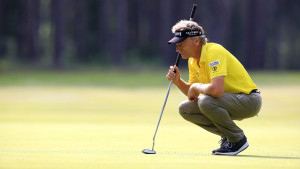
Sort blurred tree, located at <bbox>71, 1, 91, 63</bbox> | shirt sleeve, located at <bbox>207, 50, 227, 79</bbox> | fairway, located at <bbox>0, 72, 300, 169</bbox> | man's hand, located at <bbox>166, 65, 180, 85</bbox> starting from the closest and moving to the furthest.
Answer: fairway, located at <bbox>0, 72, 300, 169</bbox>, shirt sleeve, located at <bbox>207, 50, 227, 79</bbox>, man's hand, located at <bbox>166, 65, 180, 85</bbox>, blurred tree, located at <bbox>71, 1, 91, 63</bbox>

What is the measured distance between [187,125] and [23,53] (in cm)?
3031

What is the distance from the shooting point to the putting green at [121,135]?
20.4 feet

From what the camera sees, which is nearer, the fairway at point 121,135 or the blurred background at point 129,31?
the fairway at point 121,135

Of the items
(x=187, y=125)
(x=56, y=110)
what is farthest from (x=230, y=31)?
(x=187, y=125)

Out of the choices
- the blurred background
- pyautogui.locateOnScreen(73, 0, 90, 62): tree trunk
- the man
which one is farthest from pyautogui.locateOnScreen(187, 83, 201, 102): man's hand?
pyautogui.locateOnScreen(73, 0, 90, 62): tree trunk

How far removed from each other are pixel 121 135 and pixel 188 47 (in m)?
2.97

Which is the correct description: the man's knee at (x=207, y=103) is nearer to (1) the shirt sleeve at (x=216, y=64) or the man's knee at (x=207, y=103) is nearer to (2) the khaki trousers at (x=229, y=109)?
(2) the khaki trousers at (x=229, y=109)

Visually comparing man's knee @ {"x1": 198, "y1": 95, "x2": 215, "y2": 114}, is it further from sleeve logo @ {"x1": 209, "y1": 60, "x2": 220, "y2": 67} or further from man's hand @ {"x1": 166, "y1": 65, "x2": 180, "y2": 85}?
man's hand @ {"x1": 166, "y1": 65, "x2": 180, "y2": 85}

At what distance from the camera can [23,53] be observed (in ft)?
135

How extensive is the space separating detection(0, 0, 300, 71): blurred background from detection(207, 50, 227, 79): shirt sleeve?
1102 inches

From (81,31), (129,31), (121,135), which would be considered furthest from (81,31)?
(121,135)

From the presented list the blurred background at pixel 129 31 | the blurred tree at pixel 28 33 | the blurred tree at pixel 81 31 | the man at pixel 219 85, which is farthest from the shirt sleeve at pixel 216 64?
the blurred tree at pixel 81 31

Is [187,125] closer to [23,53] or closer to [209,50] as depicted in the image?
[209,50]

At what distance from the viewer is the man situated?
6633mm
